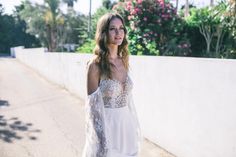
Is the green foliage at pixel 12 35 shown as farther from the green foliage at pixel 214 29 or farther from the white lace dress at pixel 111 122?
the white lace dress at pixel 111 122

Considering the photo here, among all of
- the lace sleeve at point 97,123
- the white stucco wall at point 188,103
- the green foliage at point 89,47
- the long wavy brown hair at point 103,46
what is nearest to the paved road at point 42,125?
the white stucco wall at point 188,103

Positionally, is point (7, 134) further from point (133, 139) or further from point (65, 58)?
point (65, 58)

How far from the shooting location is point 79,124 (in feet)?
22.0

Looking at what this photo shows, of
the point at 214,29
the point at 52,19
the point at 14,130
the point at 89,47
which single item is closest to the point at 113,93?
the point at 14,130

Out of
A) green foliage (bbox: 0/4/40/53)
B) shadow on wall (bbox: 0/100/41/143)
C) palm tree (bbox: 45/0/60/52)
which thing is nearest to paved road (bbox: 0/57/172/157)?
shadow on wall (bbox: 0/100/41/143)

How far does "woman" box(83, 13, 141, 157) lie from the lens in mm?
2562

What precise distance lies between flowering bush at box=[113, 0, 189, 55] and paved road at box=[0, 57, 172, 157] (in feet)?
8.51

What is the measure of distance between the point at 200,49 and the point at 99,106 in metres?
7.46

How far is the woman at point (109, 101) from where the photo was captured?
8.41ft

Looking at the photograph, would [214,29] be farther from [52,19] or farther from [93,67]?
[52,19]

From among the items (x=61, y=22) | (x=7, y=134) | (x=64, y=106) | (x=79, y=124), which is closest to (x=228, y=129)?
(x=79, y=124)

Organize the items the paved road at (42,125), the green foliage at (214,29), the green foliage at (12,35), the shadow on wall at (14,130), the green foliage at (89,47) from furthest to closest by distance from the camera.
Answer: the green foliage at (12,35) < the green foliage at (89,47) < the green foliage at (214,29) < the shadow on wall at (14,130) < the paved road at (42,125)

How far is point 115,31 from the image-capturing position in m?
2.70

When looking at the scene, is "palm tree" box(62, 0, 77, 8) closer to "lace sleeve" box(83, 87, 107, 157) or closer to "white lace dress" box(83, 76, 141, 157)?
"white lace dress" box(83, 76, 141, 157)
